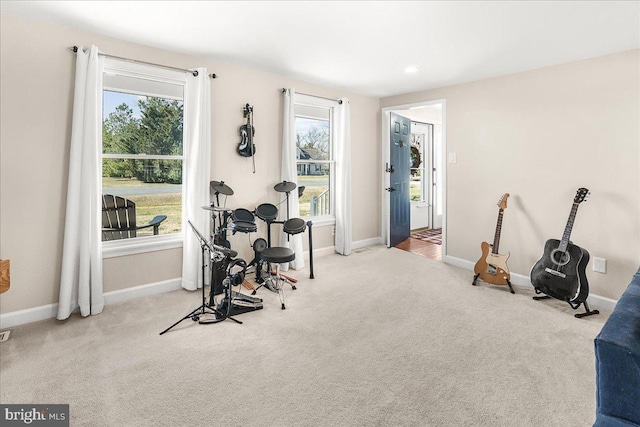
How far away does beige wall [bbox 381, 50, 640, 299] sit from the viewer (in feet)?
10.0

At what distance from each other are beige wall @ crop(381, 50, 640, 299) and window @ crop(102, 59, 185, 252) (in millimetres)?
3403

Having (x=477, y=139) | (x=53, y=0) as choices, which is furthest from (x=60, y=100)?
(x=477, y=139)

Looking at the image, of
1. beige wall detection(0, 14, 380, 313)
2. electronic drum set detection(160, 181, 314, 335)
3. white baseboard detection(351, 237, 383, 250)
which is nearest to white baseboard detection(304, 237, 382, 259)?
white baseboard detection(351, 237, 383, 250)

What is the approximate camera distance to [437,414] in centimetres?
174

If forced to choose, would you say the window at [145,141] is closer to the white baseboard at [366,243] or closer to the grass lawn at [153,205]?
the grass lawn at [153,205]

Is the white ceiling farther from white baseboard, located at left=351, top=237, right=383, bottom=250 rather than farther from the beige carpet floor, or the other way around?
white baseboard, located at left=351, top=237, right=383, bottom=250

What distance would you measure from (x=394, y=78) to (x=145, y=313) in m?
3.79

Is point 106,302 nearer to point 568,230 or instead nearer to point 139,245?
point 139,245

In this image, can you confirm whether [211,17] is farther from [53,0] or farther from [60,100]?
[60,100]

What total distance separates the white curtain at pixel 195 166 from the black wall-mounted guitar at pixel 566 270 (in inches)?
133

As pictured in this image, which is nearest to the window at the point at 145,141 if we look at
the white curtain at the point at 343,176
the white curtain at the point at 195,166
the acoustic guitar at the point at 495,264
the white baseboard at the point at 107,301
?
the white curtain at the point at 195,166

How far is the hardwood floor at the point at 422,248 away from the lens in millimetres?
5050

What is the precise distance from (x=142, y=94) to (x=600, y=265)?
4736mm

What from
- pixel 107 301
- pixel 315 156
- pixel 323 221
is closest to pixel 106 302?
pixel 107 301
